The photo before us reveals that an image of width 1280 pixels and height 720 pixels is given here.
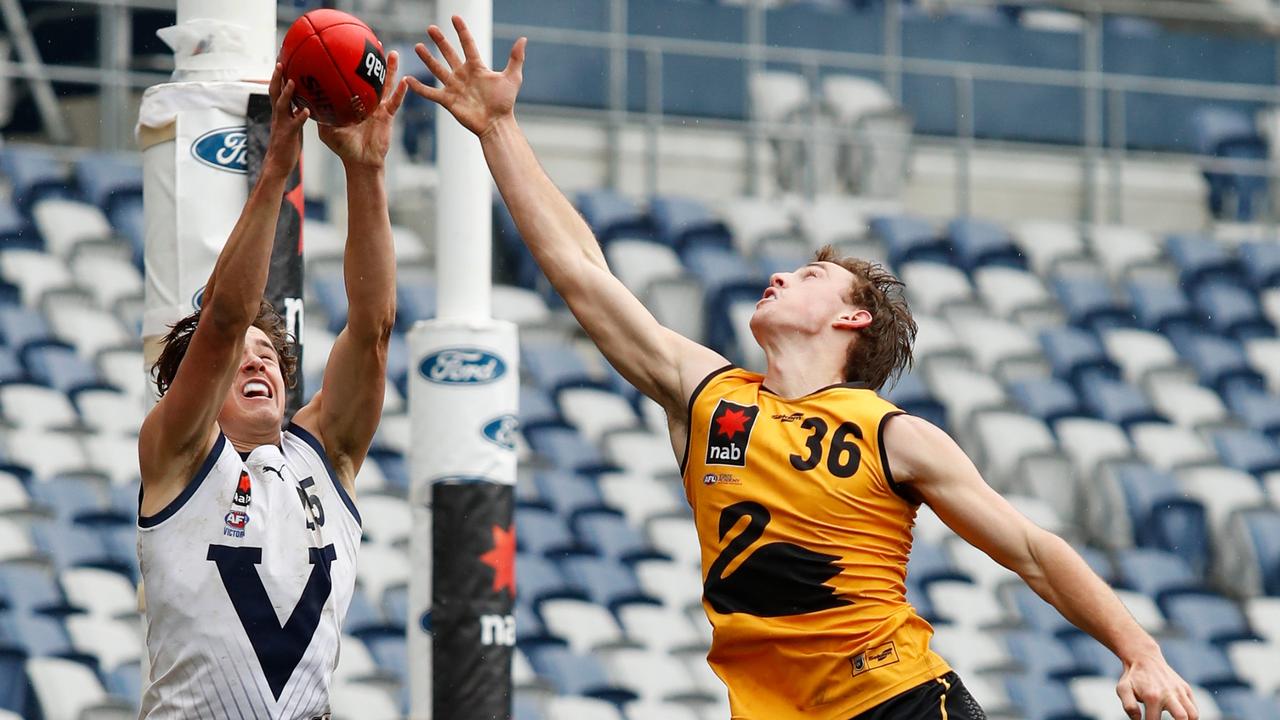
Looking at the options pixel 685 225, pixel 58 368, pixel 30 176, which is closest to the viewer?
pixel 58 368

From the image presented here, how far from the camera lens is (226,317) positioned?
175 inches

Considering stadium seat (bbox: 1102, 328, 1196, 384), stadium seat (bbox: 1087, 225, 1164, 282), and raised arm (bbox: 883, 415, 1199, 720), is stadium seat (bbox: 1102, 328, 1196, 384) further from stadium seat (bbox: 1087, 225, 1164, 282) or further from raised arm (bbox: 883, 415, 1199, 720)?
raised arm (bbox: 883, 415, 1199, 720)

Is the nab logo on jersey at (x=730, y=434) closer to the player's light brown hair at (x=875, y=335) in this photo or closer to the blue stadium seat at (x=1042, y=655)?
the player's light brown hair at (x=875, y=335)

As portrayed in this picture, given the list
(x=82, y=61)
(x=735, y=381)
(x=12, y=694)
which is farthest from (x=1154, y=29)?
(x=735, y=381)

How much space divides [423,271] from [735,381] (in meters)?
9.39

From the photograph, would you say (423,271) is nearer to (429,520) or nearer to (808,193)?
(808,193)

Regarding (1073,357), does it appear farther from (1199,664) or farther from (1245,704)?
(1245,704)

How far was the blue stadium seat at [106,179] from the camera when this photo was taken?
1393 centimetres

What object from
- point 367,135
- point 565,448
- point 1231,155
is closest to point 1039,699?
point 565,448

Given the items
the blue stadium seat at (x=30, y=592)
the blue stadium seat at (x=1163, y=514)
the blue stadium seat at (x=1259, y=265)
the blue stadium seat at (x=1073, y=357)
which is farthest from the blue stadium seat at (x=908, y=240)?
the blue stadium seat at (x=30, y=592)

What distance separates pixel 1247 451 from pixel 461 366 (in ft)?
30.4

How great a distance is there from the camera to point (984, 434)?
580 inches

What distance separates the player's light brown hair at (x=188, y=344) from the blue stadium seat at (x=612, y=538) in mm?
7690

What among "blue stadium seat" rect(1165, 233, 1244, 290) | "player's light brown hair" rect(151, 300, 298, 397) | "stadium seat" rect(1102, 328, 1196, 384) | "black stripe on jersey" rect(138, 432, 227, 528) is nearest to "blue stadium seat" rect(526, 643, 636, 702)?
"stadium seat" rect(1102, 328, 1196, 384)
